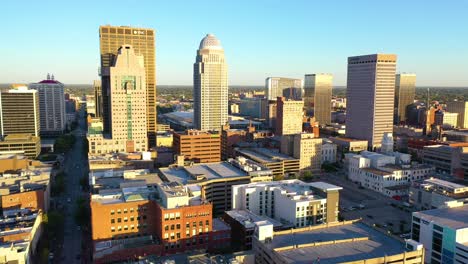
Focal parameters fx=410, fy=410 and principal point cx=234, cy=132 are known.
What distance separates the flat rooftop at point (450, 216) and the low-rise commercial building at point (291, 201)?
16.3 metres

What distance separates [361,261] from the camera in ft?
165

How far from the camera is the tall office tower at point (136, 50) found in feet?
566

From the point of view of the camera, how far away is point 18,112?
185 m

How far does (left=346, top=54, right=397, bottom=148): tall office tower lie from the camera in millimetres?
172375

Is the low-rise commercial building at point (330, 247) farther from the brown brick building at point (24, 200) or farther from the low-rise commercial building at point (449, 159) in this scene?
the low-rise commercial building at point (449, 159)

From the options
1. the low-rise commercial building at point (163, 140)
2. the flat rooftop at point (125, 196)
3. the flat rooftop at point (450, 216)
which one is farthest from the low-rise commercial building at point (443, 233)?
the low-rise commercial building at point (163, 140)

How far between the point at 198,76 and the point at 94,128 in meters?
57.3

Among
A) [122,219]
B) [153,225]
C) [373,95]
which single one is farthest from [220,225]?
[373,95]

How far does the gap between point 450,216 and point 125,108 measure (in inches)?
4461

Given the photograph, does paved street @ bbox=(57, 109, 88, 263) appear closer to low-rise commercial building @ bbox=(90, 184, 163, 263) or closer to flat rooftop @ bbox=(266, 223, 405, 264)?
low-rise commercial building @ bbox=(90, 184, 163, 263)

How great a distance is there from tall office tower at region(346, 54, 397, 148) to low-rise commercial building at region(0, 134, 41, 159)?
135 m

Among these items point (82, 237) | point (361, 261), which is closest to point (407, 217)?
point (361, 261)

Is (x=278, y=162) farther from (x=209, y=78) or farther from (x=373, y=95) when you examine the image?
(x=209, y=78)

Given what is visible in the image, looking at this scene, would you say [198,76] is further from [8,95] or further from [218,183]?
[218,183]
